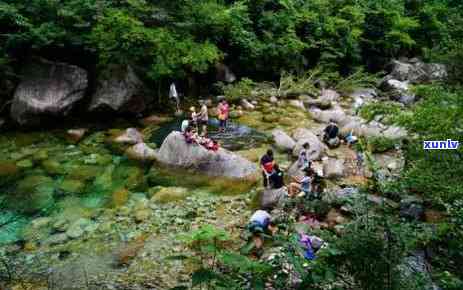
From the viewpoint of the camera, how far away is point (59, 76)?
49.9ft

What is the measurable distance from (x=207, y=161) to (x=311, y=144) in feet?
11.5

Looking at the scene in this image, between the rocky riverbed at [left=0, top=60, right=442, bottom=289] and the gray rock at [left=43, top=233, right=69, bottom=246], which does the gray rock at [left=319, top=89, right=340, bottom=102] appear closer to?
the rocky riverbed at [left=0, top=60, right=442, bottom=289]

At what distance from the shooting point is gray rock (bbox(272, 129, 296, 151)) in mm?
13509

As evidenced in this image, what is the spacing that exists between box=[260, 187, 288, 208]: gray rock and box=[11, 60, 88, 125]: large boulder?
347 inches

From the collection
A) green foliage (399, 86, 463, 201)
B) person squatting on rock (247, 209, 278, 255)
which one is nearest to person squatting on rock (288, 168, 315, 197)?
person squatting on rock (247, 209, 278, 255)

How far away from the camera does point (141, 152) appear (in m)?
12.7

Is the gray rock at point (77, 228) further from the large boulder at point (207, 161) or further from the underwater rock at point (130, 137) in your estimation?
the underwater rock at point (130, 137)

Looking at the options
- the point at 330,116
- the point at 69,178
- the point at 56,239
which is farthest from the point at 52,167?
the point at 330,116

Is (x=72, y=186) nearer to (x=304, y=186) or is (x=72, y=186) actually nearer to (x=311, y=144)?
(x=304, y=186)

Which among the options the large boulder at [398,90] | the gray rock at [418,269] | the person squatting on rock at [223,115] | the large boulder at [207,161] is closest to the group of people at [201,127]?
the person squatting on rock at [223,115]

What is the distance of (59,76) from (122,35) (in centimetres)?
272

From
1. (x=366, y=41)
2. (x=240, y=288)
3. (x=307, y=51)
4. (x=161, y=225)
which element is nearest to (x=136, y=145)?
(x=161, y=225)

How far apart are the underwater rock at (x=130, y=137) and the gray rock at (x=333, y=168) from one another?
20.1ft

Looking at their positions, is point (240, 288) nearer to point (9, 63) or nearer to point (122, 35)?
point (122, 35)
